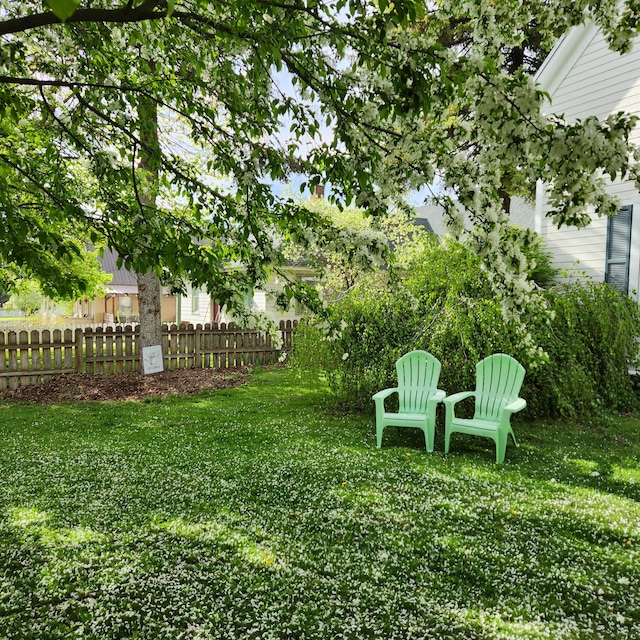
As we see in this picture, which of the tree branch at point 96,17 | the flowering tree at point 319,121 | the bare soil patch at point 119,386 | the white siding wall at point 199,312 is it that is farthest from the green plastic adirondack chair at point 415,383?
the white siding wall at point 199,312

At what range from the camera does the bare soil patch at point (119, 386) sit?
869 centimetres

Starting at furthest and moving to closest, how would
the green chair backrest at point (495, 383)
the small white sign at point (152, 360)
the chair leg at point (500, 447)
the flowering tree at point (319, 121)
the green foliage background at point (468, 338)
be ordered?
the small white sign at point (152, 360), the green foliage background at point (468, 338), the green chair backrest at point (495, 383), the chair leg at point (500, 447), the flowering tree at point (319, 121)

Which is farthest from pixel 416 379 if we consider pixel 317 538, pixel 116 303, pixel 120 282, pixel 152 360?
pixel 116 303

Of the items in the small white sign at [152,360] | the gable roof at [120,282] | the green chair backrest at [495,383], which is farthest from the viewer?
the gable roof at [120,282]

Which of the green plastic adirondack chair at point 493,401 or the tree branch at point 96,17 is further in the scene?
the green plastic adirondack chair at point 493,401

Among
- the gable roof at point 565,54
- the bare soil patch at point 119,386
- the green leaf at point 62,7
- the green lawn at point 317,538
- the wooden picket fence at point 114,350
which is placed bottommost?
the bare soil patch at point 119,386

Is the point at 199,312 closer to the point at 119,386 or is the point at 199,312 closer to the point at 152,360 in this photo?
the point at 152,360

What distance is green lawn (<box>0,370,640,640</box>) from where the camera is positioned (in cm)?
254

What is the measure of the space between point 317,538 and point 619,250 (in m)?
6.78

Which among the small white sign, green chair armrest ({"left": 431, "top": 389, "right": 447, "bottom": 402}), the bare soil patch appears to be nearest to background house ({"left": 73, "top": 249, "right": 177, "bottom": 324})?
the small white sign

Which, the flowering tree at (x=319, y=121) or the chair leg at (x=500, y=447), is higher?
the flowering tree at (x=319, y=121)

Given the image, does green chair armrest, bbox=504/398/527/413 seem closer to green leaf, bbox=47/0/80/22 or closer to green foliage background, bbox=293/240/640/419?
green foliage background, bbox=293/240/640/419

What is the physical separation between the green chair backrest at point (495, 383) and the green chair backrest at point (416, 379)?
1.68 feet

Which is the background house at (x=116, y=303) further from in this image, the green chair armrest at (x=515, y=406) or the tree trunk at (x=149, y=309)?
the green chair armrest at (x=515, y=406)
